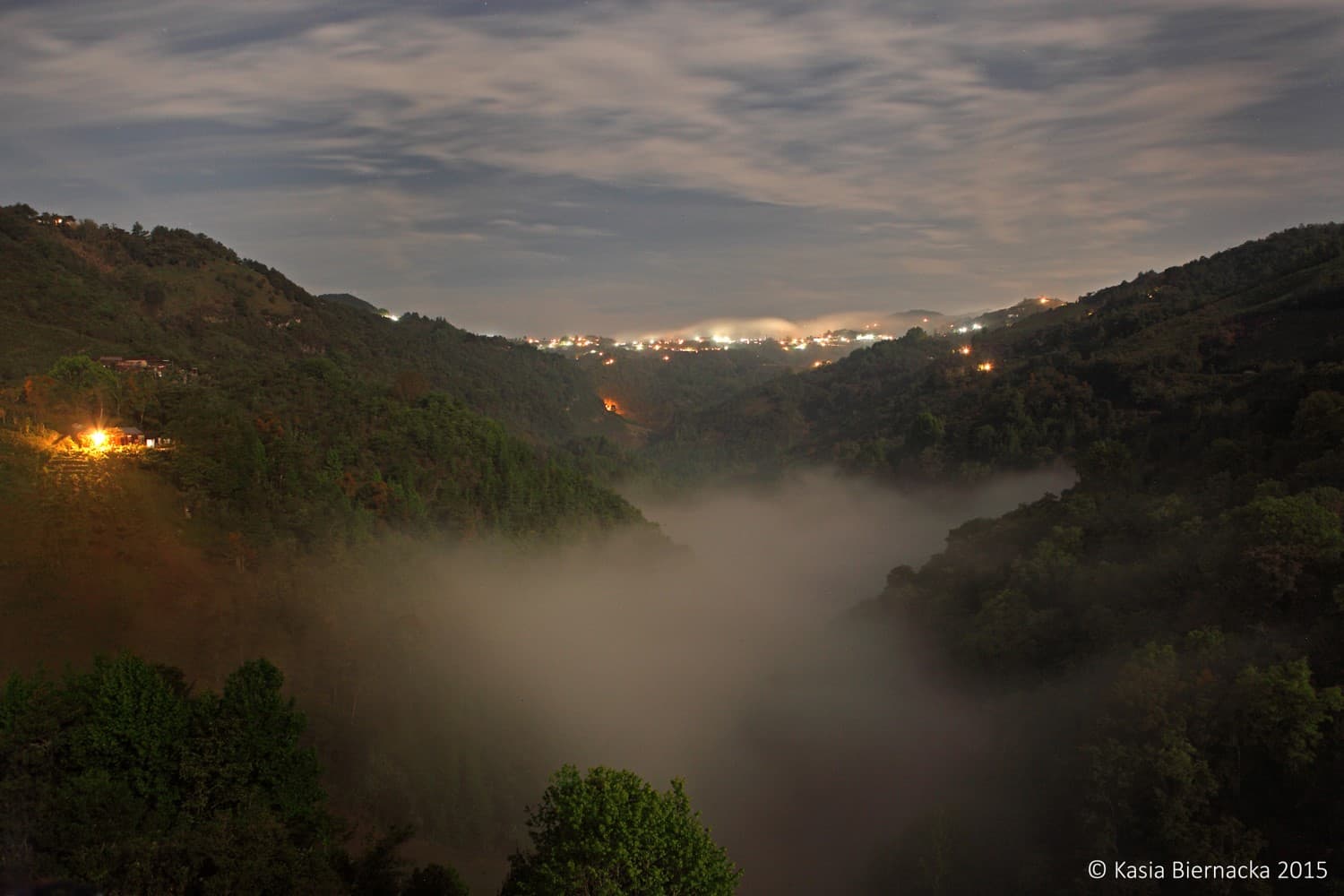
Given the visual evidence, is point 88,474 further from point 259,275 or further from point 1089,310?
point 1089,310

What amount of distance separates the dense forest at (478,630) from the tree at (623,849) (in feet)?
0.31

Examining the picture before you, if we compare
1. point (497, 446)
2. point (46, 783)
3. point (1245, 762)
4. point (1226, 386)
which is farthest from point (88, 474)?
point (1226, 386)

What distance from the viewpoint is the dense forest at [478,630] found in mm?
25078

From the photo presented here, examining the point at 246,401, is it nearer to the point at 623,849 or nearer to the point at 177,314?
the point at 177,314

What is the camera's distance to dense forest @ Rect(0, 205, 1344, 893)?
2508 centimetres

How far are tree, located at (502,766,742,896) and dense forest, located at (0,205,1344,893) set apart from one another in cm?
9

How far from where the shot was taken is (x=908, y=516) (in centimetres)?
11794

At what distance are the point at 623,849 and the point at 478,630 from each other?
4413 cm

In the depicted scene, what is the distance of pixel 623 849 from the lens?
64.7 feet

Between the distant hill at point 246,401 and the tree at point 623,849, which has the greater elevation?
the distant hill at point 246,401

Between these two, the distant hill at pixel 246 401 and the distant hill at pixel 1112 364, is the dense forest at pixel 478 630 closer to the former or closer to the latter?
the distant hill at pixel 246 401

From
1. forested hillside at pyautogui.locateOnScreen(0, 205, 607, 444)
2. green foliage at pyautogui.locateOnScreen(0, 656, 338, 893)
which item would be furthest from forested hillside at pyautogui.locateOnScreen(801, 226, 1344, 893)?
forested hillside at pyautogui.locateOnScreen(0, 205, 607, 444)

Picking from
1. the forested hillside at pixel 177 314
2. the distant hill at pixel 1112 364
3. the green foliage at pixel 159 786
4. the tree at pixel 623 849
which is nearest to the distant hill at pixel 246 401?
the forested hillside at pixel 177 314

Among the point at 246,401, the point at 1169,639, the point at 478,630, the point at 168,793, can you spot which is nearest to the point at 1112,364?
the point at 1169,639
